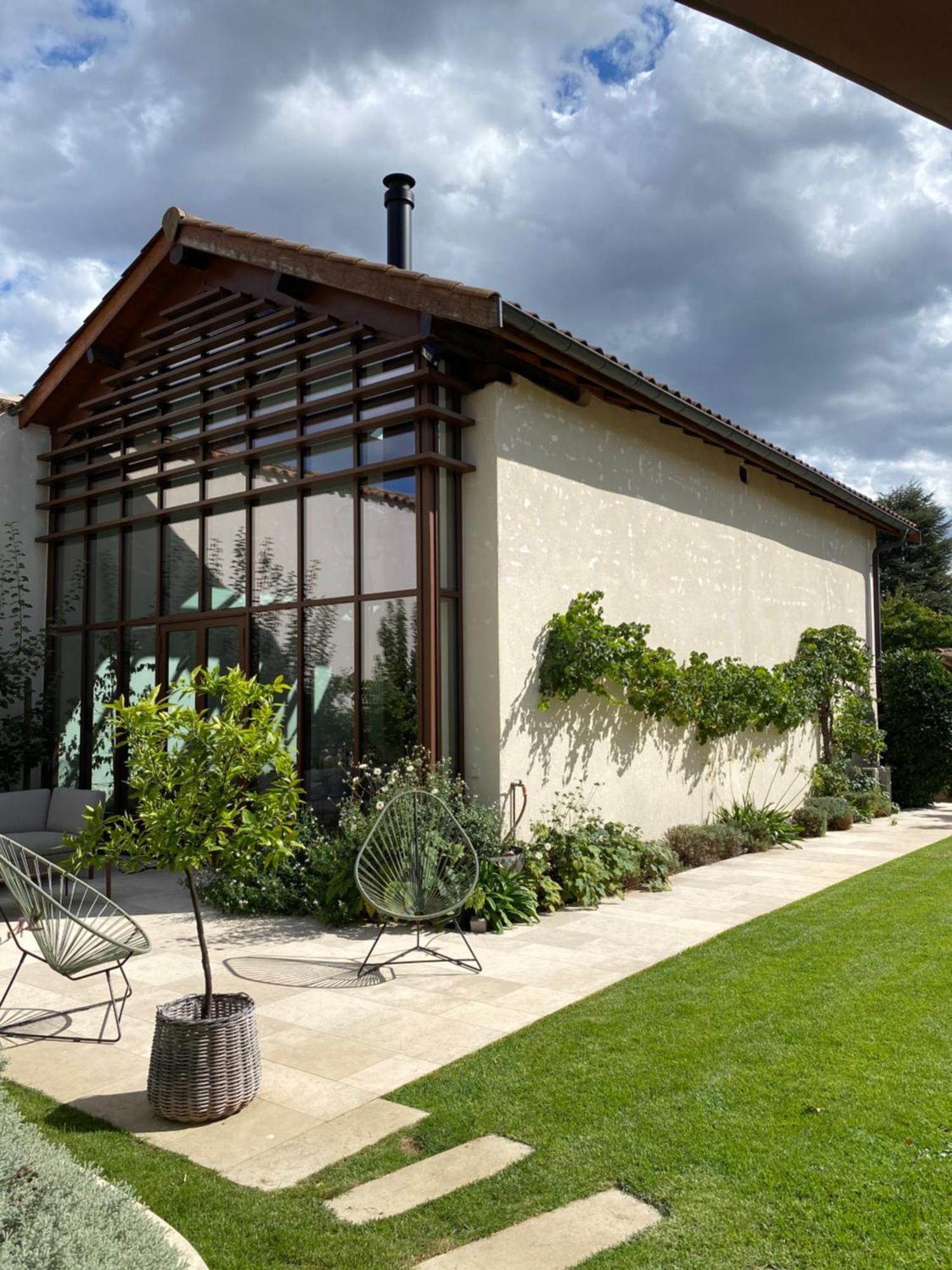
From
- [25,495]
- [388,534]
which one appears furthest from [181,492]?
[388,534]

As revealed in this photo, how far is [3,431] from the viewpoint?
1138 centimetres

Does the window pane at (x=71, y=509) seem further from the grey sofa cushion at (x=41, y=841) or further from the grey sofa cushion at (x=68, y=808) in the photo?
the grey sofa cushion at (x=41, y=841)

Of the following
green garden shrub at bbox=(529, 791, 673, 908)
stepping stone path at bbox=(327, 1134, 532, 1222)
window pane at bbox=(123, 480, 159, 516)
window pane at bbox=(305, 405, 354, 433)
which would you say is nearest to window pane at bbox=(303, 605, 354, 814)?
window pane at bbox=(305, 405, 354, 433)

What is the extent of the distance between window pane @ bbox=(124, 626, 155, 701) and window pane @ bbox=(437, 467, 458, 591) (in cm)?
388

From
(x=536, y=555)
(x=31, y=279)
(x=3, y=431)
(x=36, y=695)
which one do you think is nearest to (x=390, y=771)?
(x=536, y=555)

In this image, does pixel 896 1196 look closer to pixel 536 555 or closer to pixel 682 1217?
pixel 682 1217

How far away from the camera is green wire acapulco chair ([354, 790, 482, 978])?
6.14 meters

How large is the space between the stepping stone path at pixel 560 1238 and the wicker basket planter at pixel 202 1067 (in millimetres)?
1370

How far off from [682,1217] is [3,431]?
11.4 metres

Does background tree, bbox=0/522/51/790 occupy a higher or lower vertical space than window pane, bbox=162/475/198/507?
lower

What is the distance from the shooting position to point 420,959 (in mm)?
6156

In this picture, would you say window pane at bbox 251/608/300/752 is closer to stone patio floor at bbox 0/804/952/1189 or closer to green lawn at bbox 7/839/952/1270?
stone patio floor at bbox 0/804/952/1189

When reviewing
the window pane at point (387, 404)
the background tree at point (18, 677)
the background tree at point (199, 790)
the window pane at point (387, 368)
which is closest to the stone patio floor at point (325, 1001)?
the background tree at point (199, 790)

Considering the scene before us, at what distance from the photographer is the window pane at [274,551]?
887 centimetres
